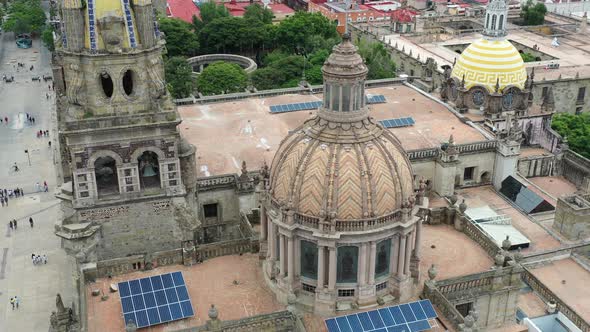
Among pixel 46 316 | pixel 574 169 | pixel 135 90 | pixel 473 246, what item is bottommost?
pixel 46 316

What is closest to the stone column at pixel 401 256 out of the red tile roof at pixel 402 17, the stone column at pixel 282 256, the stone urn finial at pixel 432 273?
the stone urn finial at pixel 432 273

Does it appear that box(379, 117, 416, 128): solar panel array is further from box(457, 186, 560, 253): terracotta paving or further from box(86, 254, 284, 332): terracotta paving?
box(86, 254, 284, 332): terracotta paving

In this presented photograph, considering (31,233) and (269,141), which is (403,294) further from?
(31,233)

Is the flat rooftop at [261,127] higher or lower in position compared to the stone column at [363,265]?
lower

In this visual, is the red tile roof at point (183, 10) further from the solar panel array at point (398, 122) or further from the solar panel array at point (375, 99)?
the solar panel array at point (398, 122)

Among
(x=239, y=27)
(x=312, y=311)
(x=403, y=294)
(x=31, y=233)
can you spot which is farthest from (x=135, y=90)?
(x=239, y=27)

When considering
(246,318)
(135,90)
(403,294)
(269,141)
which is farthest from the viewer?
(269,141)
